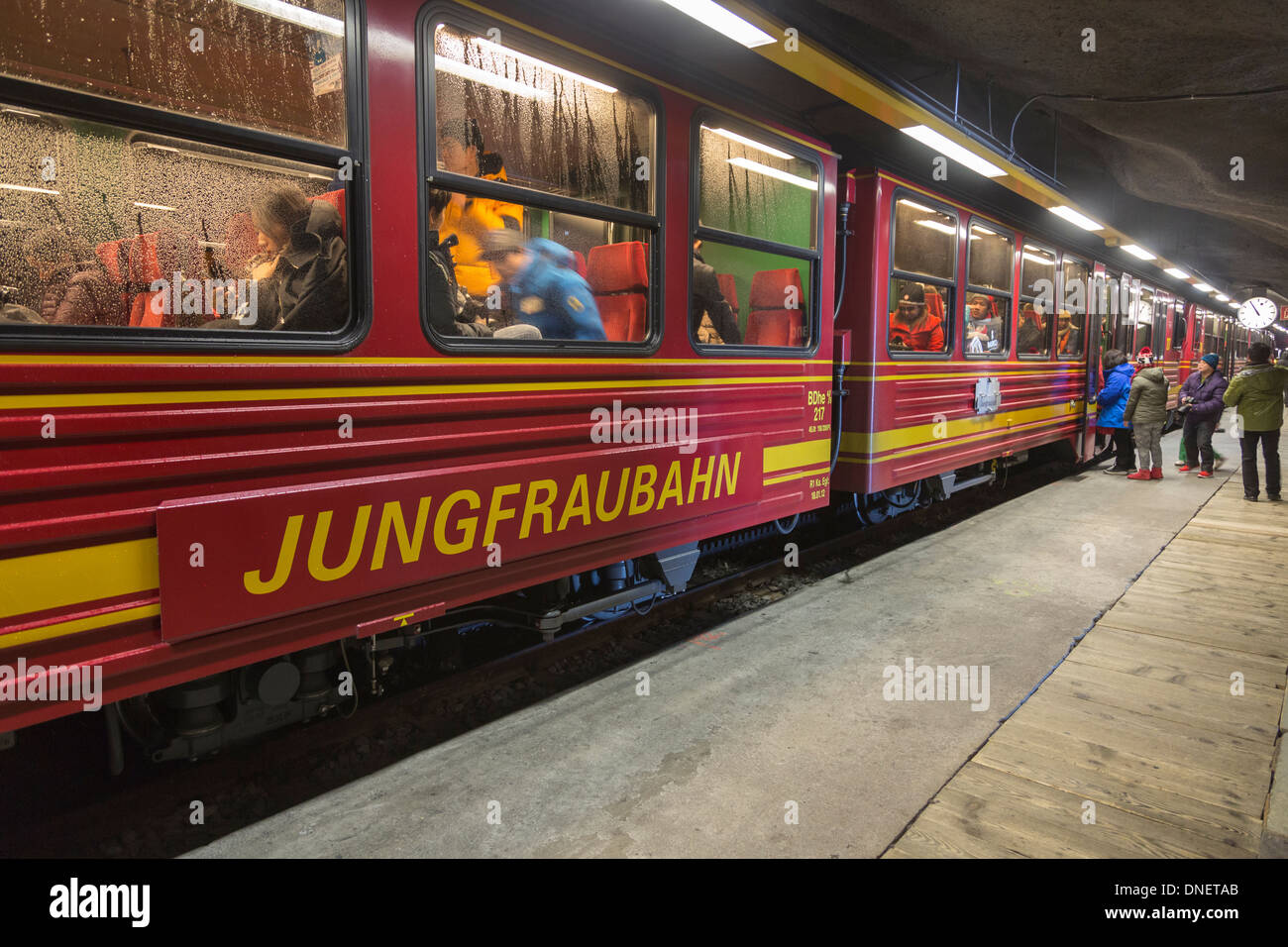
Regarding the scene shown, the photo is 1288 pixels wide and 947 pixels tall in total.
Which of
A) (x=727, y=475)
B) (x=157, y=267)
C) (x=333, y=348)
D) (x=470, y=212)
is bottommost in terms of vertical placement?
(x=727, y=475)

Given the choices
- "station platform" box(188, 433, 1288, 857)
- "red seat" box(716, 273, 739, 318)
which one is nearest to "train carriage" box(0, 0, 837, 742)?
"station platform" box(188, 433, 1288, 857)

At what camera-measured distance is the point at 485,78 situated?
2.72 m

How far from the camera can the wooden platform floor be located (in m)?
2.15

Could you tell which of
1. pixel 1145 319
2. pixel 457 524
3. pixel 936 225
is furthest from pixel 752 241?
pixel 1145 319

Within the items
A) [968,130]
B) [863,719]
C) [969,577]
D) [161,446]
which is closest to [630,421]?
[863,719]

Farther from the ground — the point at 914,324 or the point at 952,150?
the point at 952,150

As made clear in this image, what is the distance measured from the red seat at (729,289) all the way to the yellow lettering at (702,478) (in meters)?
0.92

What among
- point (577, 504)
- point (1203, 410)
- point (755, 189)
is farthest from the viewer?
point (1203, 410)

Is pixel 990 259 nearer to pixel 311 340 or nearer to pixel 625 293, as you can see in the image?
pixel 625 293

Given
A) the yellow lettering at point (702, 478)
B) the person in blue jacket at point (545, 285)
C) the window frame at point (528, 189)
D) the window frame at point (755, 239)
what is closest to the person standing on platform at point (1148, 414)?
the window frame at point (755, 239)

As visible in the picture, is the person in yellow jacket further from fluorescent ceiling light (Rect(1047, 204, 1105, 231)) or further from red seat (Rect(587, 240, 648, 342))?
fluorescent ceiling light (Rect(1047, 204, 1105, 231))

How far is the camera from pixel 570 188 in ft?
9.97

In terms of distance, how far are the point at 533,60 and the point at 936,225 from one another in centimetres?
383
